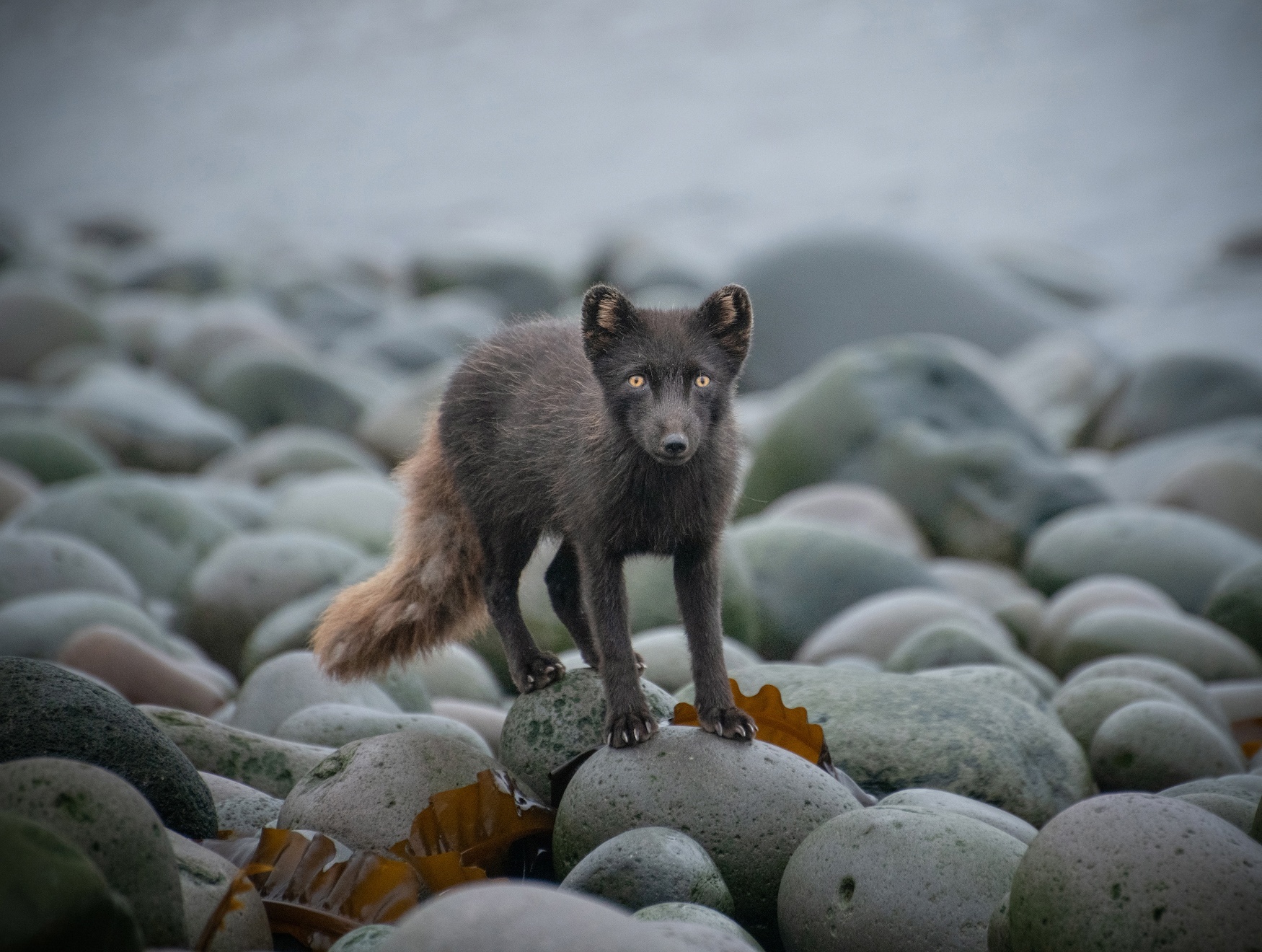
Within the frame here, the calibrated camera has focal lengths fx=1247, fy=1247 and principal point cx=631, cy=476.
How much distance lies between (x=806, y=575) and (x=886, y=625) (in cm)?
118

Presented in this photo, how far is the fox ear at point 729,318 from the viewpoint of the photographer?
16.0 feet

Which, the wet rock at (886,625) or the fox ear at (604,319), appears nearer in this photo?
the fox ear at (604,319)

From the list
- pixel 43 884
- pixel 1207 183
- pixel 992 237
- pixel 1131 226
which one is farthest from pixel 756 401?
pixel 1207 183

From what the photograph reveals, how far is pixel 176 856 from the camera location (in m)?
4.14

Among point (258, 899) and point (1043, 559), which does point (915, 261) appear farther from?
point (258, 899)

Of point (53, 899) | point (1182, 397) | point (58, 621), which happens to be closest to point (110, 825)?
point (53, 899)

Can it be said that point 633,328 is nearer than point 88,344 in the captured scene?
Yes

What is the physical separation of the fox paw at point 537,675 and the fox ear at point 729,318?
5.23 ft

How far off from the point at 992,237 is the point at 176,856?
30194mm

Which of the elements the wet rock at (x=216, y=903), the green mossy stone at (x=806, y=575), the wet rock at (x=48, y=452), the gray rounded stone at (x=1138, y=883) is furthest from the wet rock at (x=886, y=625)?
the wet rock at (x=48, y=452)

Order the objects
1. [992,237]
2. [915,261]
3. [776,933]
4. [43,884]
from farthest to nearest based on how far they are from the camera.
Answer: [992,237] < [915,261] < [776,933] < [43,884]

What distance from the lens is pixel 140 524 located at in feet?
32.2

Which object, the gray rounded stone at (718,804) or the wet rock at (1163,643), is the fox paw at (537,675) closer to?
the gray rounded stone at (718,804)

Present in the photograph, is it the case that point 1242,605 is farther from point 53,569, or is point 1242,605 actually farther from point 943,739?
point 53,569
